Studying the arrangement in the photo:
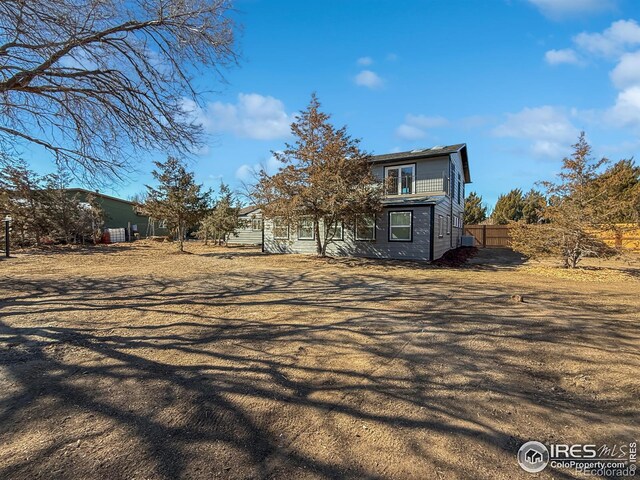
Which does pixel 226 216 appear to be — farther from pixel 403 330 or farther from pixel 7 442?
pixel 7 442

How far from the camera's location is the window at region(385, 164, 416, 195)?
16984 millimetres

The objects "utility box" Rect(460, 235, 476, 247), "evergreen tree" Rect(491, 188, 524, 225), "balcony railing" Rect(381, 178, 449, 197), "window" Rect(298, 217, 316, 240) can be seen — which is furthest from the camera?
"evergreen tree" Rect(491, 188, 524, 225)

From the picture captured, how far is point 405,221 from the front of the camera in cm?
1437

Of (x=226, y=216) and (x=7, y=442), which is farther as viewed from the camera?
(x=226, y=216)

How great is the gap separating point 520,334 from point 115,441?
4.72 metres

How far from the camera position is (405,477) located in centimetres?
188

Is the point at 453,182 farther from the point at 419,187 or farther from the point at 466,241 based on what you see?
the point at 466,241

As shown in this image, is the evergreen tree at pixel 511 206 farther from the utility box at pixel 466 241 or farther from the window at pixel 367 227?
the window at pixel 367 227

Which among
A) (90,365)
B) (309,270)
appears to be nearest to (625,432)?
(90,365)

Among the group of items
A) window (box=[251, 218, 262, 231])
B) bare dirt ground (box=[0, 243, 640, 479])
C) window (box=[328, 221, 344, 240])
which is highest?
window (box=[251, 218, 262, 231])

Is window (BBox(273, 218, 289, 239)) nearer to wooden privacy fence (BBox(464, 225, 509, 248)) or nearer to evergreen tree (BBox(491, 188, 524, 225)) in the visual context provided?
wooden privacy fence (BBox(464, 225, 509, 248))

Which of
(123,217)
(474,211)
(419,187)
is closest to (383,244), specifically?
(419,187)

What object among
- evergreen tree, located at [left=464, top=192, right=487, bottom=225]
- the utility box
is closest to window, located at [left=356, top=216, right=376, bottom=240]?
the utility box

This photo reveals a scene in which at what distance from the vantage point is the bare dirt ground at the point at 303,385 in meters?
2.02
